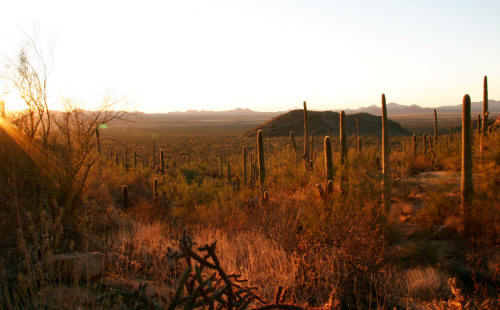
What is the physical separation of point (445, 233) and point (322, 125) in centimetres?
5258

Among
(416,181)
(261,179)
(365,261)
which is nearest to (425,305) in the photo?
(365,261)

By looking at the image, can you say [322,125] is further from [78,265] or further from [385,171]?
[78,265]

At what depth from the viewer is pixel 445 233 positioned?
9.97 meters

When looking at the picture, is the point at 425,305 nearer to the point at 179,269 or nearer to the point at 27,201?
the point at 179,269

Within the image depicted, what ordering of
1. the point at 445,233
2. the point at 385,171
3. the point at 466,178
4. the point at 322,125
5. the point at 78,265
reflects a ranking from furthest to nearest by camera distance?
the point at 322,125 → the point at 385,171 → the point at 466,178 → the point at 445,233 → the point at 78,265

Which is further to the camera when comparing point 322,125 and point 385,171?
point 322,125

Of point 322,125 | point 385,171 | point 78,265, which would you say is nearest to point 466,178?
Answer: point 385,171

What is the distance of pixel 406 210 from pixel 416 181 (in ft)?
14.2

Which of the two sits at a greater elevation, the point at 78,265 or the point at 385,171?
the point at 78,265

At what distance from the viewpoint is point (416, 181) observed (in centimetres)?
1606

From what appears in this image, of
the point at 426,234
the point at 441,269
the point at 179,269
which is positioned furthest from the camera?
the point at 426,234

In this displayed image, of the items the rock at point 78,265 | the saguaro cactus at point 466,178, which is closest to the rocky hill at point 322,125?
the saguaro cactus at point 466,178

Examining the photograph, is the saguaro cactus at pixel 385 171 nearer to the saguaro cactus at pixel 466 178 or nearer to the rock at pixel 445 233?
the rock at pixel 445 233

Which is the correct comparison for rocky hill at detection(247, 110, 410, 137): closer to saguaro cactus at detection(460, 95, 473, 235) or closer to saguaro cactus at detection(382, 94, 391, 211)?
saguaro cactus at detection(382, 94, 391, 211)
